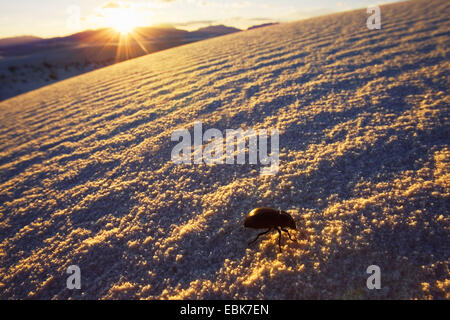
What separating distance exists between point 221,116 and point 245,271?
1.52 m

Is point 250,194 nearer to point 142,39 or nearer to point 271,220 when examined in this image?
point 271,220

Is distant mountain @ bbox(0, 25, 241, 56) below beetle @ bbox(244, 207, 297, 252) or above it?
above

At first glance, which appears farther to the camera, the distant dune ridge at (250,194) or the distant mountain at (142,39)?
the distant mountain at (142,39)

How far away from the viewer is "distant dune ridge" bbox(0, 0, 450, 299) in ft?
2.99

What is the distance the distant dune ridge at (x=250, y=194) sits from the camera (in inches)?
35.9

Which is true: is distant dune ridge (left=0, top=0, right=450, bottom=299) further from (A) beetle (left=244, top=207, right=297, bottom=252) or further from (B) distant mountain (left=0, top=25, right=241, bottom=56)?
(B) distant mountain (left=0, top=25, right=241, bottom=56)

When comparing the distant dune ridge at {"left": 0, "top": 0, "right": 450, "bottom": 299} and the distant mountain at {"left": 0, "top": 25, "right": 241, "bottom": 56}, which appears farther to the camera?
the distant mountain at {"left": 0, "top": 25, "right": 241, "bottom": 56}

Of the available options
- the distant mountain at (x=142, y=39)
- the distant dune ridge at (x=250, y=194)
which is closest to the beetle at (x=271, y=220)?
the distant dune ridge at (x=250, y=194)

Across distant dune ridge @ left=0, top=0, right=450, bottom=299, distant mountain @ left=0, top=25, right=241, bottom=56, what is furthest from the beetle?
distant mountain @ left=0, top=25, right=241, bottom=56

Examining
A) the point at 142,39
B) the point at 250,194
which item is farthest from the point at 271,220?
the point at 142,39

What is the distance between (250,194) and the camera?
1300 millimetres

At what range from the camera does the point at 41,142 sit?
2.54 meters

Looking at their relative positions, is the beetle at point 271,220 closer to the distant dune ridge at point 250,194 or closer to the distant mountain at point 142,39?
the distant dune ridge at point 250,194

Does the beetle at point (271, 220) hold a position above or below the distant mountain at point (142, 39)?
below
